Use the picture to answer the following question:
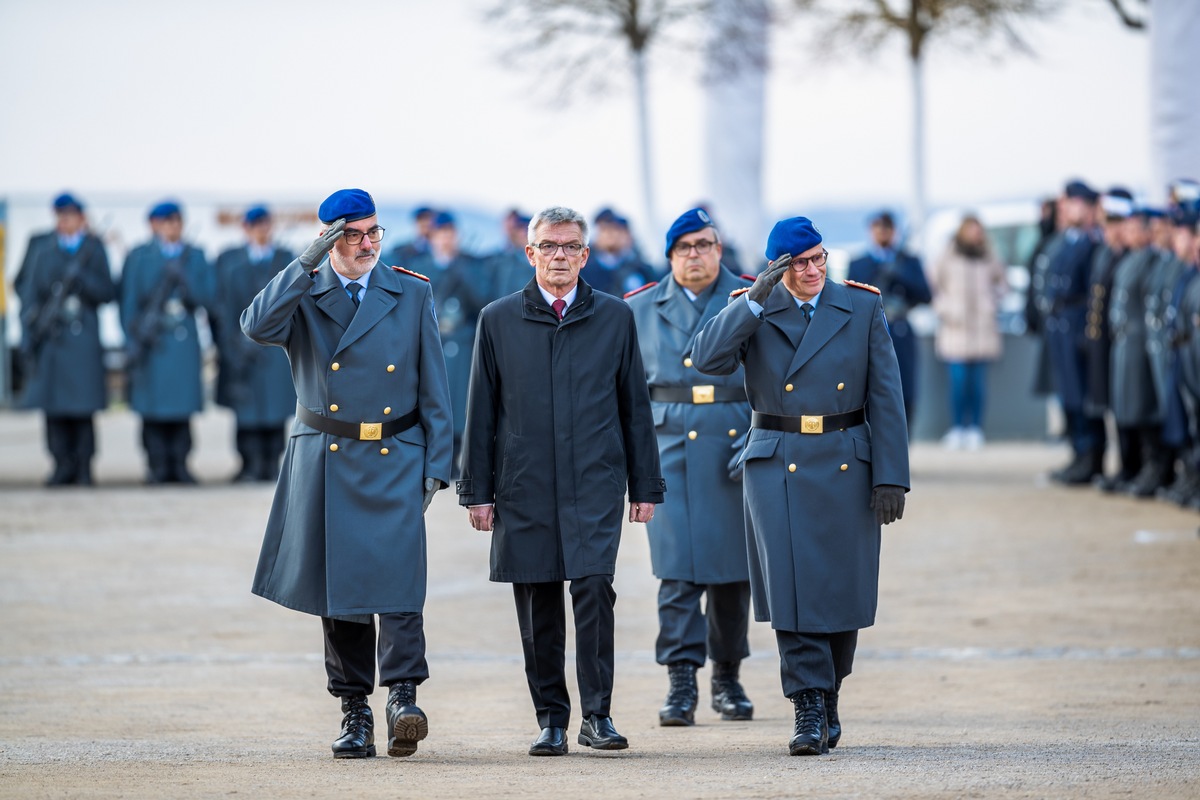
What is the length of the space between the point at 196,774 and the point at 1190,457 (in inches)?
380

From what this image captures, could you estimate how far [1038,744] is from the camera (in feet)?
22.8

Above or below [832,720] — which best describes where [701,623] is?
above

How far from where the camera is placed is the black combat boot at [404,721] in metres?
6.75

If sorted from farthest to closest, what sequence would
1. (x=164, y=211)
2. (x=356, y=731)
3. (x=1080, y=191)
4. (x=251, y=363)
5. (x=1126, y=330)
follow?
(x=251, y=363) → (x=164, y=211) → (x=1080, y=191) → (x=1126, y=330) → (x=356, y=731)

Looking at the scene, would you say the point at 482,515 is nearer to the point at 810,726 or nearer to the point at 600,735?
the point at 600,735

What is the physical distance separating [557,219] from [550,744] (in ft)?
5.75

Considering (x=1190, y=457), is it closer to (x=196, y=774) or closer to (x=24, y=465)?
(x=196, y=774)

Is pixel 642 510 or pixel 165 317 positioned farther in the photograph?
pixel 165 317

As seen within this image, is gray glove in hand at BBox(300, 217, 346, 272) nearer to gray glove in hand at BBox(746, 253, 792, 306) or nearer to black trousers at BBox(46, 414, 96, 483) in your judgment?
gray glove in hand at BBox(746, 253, 792, 306)

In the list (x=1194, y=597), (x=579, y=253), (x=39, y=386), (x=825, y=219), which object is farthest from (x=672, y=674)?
(x=825, y=219)

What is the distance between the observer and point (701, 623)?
8062 millimetres

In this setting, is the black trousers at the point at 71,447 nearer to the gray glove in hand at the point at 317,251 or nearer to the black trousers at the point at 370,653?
the black trousers at the point at 370,653

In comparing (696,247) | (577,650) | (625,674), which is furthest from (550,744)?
(625,674)

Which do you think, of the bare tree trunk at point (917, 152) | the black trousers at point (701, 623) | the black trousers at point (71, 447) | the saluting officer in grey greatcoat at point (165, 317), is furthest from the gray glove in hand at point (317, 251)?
the bare tree trunk at point (917, 152)
